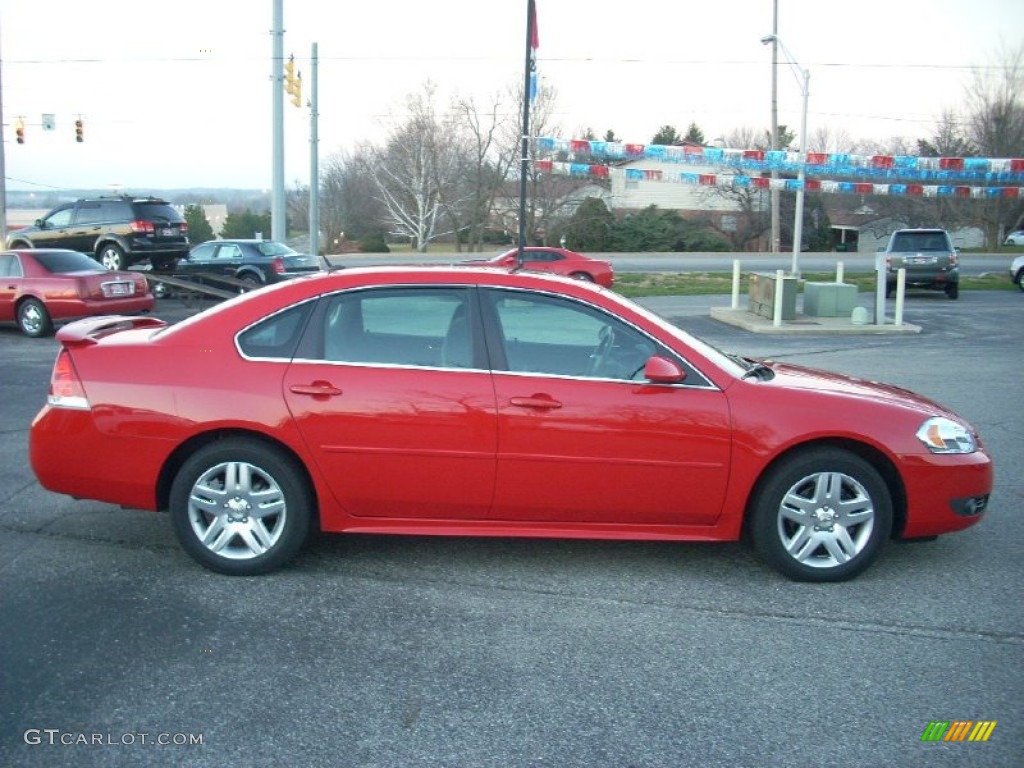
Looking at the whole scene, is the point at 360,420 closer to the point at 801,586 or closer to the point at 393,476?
the point at 393,476

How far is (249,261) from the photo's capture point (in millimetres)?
23375

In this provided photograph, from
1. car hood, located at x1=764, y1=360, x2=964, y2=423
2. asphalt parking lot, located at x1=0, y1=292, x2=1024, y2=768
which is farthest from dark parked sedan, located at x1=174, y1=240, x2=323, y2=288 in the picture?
car hood, located at x1=764, y1=360, x2=964, y2=423

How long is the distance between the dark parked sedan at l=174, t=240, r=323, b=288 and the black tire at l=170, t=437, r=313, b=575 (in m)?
18.4

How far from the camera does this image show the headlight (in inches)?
201

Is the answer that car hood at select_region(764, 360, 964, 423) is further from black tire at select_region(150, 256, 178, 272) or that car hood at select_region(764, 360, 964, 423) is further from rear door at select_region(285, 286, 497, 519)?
black tire at select_region(150, 256, 178, 272)

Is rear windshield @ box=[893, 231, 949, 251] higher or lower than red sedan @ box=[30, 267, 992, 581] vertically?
higher

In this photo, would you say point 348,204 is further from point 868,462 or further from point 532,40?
point 868,462

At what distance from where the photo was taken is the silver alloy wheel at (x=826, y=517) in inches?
197

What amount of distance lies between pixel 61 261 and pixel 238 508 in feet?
42.0

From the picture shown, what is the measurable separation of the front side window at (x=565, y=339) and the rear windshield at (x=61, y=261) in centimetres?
1295

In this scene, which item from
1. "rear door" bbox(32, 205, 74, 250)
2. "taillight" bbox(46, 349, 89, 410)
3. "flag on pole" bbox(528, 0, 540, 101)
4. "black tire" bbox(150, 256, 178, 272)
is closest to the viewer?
"taillight" bbox(46, 349, 89, 410)

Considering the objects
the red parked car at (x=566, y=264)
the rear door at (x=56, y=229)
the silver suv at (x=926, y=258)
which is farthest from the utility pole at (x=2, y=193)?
the silver suv at (x=926, y=258)

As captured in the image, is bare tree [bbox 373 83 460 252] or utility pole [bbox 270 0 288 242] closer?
utility pole [bbox 270 0 288 242]

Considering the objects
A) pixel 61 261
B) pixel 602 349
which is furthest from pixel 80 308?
pixel 602 349
